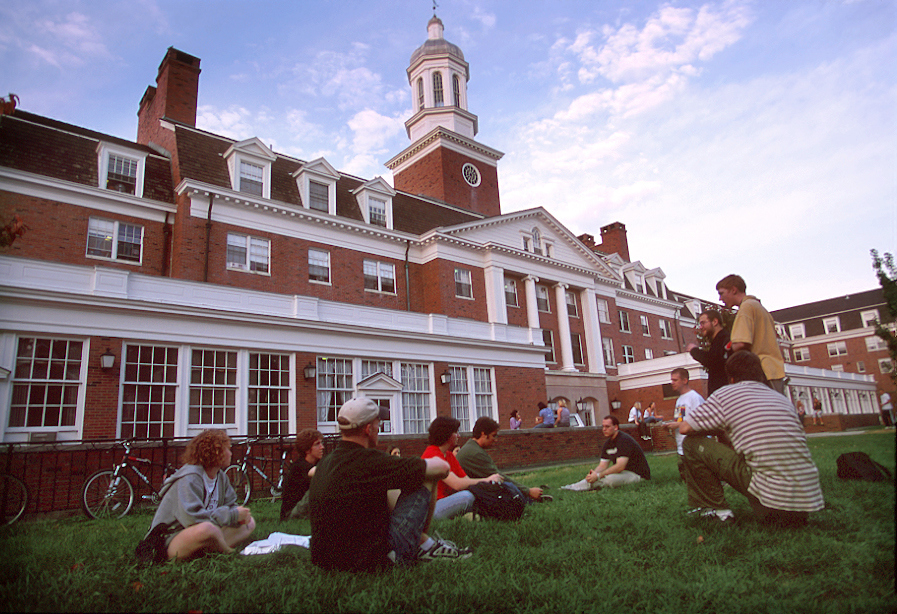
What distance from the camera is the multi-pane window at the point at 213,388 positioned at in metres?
15.3

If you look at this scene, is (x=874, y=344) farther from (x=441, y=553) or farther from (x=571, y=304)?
(x=571, y=304)

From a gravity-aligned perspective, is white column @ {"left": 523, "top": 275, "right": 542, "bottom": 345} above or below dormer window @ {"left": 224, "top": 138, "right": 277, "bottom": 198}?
below

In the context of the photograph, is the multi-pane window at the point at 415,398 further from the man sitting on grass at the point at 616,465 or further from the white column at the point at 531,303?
the man sitting on grass at the point at 616,465

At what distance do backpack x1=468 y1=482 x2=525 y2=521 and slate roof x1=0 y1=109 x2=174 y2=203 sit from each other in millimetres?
17308

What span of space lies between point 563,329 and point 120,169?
21951 mm

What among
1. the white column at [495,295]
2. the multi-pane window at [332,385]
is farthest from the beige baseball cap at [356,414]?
the white column at [495,295]

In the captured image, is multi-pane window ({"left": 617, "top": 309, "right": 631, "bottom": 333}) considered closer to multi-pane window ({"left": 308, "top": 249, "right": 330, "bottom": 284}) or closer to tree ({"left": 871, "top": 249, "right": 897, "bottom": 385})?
multi-pane window ({"left": 308, "top": 249, "right": 330, "bottom": 284})

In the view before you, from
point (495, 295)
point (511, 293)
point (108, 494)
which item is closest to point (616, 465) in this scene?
point (108, 494)

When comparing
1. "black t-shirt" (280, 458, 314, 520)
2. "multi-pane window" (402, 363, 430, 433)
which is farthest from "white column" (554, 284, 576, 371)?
"black t-shirt" (280, 458, 314, 520)

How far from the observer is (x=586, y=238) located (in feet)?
151

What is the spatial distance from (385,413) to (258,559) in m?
5.15

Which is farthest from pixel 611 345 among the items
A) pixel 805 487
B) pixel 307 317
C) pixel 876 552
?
pixel 876 552

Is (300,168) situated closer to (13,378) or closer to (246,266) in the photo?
(246,266)

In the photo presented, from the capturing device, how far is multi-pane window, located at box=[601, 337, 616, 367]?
3656cm
